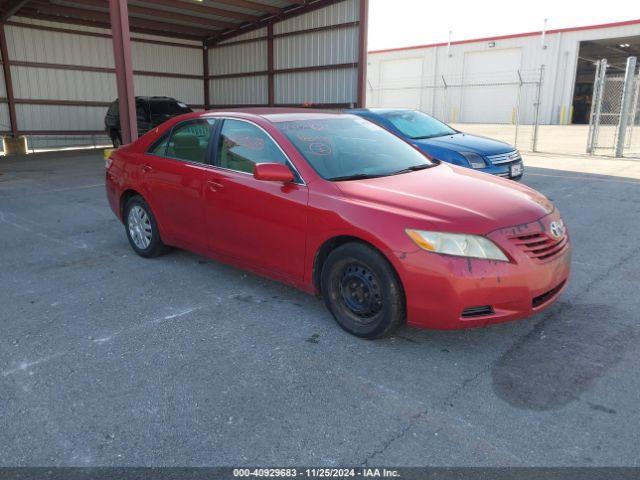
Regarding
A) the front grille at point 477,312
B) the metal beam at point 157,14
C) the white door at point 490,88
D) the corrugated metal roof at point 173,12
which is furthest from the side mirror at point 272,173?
the white door at point 490,88

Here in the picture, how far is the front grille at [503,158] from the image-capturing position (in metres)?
8.10

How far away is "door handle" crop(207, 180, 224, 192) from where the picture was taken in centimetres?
432

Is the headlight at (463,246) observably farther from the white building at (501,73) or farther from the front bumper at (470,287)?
the white building at (501,73)

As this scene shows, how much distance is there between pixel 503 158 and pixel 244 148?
5.33 m

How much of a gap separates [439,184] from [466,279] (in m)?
0.98

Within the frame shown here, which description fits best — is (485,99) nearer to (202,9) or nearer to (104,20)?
(202,9)

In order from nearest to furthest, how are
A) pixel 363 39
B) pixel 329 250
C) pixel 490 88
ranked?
pixel 329 250
pixel 363 39
pixel 490 88

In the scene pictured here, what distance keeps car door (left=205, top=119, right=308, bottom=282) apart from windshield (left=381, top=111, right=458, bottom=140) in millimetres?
5213

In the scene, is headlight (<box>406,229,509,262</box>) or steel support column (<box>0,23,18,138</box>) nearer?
headlight (<box>406,229,509,262</box>)

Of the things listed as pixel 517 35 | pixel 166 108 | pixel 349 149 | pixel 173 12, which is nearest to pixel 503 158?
pixel 349 149

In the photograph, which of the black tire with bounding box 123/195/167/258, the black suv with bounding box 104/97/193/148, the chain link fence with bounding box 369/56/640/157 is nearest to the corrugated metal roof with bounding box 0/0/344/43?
the black suv with bounding box 104/97/193/148

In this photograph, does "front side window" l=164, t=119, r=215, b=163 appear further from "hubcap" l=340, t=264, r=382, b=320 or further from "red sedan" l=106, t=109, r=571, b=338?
"hubcap" l=340, t=264, r=382, b=320

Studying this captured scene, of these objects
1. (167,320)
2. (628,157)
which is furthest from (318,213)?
(628,157)

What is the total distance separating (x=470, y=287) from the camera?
10.0 feet
